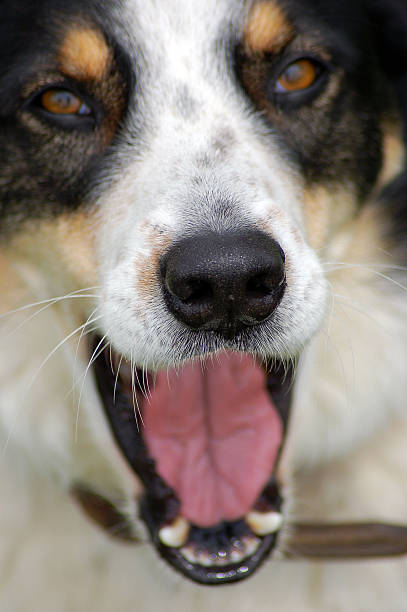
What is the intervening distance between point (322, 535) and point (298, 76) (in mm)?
1491

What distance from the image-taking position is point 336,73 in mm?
2527

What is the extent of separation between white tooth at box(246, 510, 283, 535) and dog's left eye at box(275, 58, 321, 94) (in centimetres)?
134

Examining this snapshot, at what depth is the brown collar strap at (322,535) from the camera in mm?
2355

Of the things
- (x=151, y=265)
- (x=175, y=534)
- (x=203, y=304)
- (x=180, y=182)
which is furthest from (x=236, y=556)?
(x=180, y=182)

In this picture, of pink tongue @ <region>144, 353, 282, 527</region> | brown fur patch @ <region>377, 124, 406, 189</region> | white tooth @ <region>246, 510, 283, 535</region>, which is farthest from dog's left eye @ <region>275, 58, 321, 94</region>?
white tooth @ <region>246, 510, 283, 535</region>

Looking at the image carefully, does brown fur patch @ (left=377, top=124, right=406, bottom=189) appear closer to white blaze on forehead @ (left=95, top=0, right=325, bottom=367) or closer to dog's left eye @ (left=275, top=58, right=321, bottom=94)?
dog's left eye @ (left=275, top=58, right=321, bottom=94)

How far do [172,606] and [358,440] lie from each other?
87cm

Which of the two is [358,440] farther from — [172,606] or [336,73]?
[336,73]

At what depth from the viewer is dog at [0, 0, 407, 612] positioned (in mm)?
2098

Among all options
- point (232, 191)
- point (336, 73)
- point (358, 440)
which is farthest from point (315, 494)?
point (336, 73)

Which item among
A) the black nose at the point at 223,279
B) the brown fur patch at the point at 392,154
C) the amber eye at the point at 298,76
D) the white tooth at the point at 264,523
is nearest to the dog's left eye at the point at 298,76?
the amber eye at the point at 298,76

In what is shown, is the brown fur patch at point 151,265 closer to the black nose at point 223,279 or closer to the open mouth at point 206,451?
the black nose at point 223,279

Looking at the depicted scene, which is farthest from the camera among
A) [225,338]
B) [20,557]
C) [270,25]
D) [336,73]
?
[20,557]

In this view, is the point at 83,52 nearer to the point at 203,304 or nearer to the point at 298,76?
the point at 298,76
